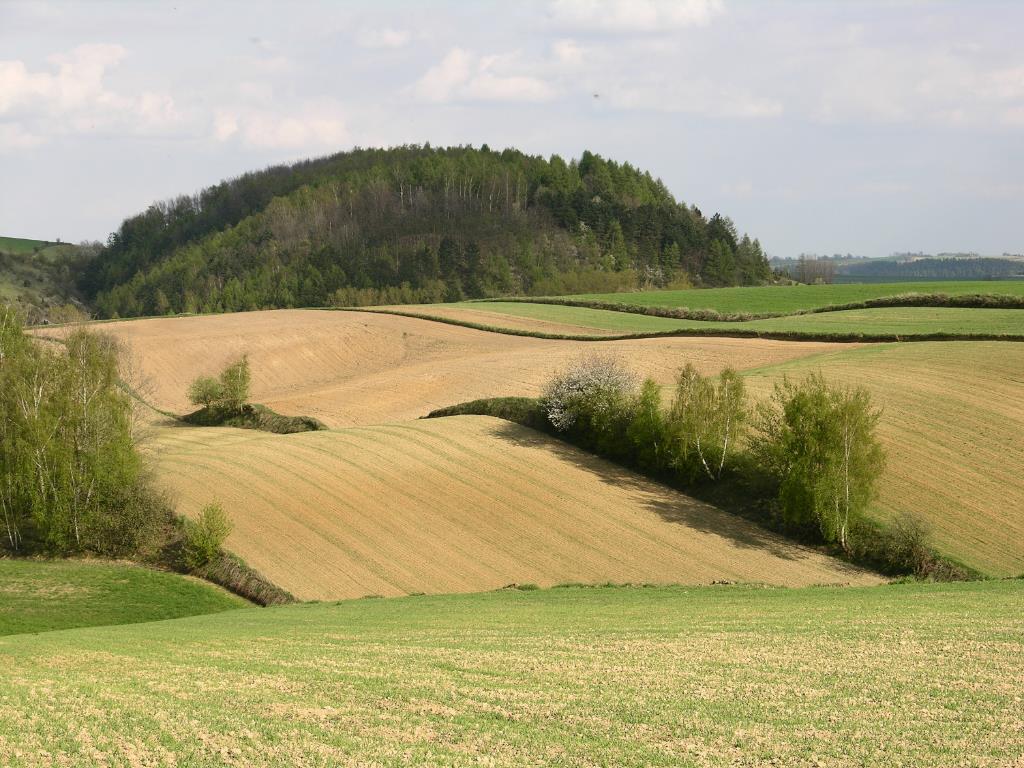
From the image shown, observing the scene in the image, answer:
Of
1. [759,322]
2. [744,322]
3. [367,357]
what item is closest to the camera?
[759,322]

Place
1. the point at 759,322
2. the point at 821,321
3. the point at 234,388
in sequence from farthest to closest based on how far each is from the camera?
the point at 759,322
the point at 821,321
the point at 234,388

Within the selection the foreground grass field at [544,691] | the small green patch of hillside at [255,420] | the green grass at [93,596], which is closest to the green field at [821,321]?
the small green patch of hillside at [255,420]

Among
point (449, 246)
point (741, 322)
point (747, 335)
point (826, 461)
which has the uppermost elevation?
point (449, 246)

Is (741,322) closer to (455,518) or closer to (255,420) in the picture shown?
(255,420)

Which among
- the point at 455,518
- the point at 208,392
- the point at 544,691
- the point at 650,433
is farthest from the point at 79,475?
the point at 544,691

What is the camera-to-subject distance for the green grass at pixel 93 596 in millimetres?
31000

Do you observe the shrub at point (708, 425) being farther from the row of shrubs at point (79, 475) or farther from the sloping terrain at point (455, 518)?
the row of shrubs at point (79, 475)

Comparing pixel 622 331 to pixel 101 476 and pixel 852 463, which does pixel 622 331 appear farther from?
pixel 101 476

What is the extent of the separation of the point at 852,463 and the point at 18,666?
2931 centimetres

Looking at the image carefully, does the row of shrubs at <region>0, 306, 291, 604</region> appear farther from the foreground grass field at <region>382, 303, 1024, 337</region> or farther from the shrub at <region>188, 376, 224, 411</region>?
the foreground grass field at <region>382, 303, 1024, 337</region>

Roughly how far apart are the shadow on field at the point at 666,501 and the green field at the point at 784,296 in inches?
1873

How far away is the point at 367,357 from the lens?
8038 cm

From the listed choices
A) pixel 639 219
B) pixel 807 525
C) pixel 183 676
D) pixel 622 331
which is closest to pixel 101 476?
pixel 183 676

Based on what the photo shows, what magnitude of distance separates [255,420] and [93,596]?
2599 cm
